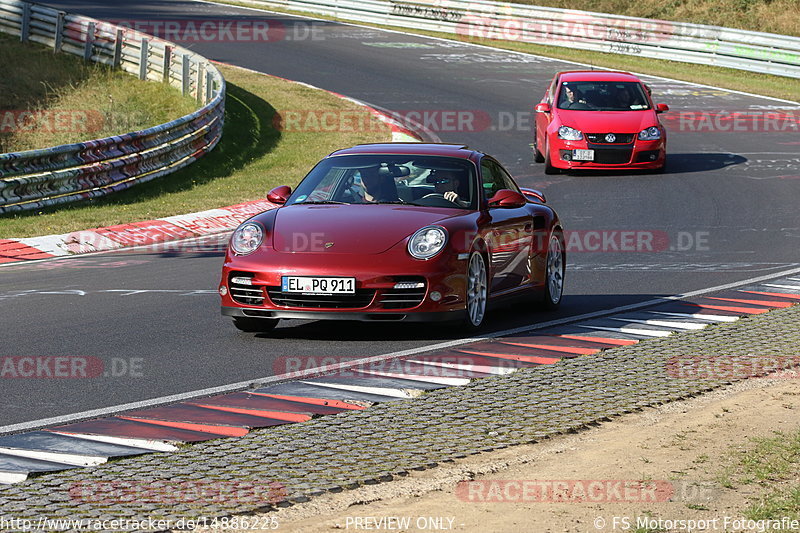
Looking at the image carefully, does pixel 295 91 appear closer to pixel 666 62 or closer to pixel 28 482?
pixel 666 62

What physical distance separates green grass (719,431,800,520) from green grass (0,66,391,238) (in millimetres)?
11540

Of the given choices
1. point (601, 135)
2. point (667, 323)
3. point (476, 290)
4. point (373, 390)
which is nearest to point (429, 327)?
point (476, 290)

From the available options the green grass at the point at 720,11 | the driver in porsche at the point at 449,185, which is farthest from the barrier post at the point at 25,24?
the driver in porsche at the point at 449,185

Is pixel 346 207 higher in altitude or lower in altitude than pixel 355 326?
higher

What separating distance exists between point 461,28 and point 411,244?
111 feet

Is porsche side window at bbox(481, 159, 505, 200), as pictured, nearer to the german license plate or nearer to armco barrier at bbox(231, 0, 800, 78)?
the german license plate

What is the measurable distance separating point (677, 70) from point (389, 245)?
28.4 meters

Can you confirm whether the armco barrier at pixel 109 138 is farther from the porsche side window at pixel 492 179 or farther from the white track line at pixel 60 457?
the white track line at pixel 60 457

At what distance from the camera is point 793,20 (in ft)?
144

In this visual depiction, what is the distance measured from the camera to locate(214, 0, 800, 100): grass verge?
1336 inches

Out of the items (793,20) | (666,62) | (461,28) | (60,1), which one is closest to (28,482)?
(666,62)

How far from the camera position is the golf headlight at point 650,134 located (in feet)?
74.3

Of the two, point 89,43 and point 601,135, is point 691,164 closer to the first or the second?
point 601,135

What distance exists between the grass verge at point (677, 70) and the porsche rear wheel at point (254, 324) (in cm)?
2443
